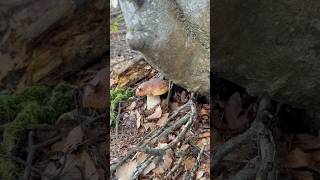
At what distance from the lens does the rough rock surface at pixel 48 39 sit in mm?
970

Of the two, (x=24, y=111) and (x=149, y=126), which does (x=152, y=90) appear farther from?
(x=24, y=111)

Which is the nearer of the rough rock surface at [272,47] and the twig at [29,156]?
the rough rock surface at [272,47]

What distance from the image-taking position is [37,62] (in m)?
1.01

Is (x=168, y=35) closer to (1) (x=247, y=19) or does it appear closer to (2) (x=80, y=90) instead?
(1) (x=247, y=19)

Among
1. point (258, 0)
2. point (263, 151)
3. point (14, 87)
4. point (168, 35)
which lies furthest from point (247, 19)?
point (14, 87)

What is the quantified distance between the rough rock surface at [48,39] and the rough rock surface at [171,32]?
0.20 meters

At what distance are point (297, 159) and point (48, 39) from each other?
1.75 ft

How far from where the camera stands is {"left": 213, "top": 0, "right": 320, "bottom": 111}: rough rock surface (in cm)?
67

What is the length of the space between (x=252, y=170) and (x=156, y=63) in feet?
0.81

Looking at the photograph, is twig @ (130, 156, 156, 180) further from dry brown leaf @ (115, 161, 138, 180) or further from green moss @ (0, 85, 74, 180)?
green moss @ (0, 85, 74, 180)

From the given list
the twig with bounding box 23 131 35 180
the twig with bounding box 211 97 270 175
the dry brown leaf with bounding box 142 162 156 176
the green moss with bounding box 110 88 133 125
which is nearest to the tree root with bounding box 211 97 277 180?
the twig with bounding box 211 97 270 175

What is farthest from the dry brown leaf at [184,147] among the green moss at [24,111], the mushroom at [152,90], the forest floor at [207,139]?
the green moss at [24,111]

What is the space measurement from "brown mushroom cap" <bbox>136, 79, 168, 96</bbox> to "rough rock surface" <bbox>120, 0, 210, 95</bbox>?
132 millimetres

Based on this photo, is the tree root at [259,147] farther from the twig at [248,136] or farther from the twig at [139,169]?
the twig at [139,169]
